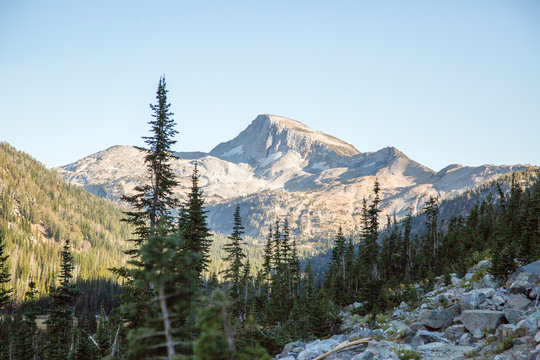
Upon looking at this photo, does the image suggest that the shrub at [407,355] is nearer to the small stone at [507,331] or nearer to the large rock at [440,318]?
the small stone at [507,331]

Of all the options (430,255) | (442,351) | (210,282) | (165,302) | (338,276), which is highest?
(165,302)

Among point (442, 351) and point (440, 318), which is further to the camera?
point (440, 318)

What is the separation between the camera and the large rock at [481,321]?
1208 centimetres

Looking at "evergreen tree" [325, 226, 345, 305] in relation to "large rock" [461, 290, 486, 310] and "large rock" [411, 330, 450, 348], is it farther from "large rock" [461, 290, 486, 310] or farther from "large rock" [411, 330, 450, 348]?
"large rock" [411, 330, 450, 348]

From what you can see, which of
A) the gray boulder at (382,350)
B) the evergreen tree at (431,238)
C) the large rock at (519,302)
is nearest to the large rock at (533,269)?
the large rock at (519,302)

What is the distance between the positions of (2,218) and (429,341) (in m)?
194

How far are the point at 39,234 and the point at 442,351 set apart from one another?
204m

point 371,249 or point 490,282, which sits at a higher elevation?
point 490,282

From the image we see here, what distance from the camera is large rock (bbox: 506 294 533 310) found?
1417cm

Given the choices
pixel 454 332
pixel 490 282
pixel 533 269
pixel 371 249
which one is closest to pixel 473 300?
pixel 454 332

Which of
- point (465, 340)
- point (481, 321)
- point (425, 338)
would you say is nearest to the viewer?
point (465, 340)

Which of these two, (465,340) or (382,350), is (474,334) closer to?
(465,340)

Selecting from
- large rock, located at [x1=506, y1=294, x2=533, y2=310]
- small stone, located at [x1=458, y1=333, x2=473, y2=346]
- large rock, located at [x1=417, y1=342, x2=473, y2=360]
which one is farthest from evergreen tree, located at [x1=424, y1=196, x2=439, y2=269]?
large rock, located at [x1=417, y1=342, x2=473, y2=360]

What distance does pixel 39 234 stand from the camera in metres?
169
